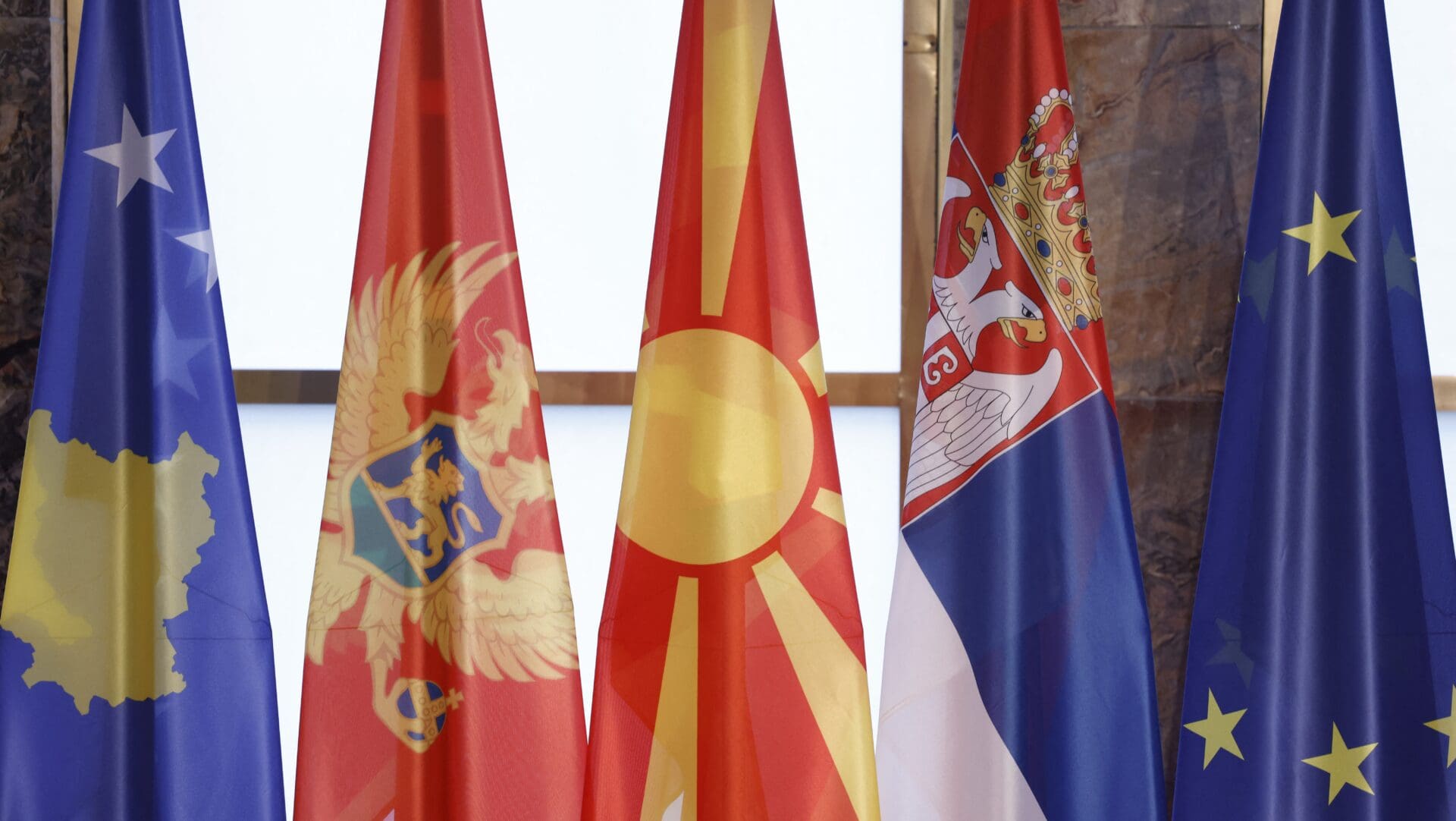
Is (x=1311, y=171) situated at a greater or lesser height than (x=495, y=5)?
lesser

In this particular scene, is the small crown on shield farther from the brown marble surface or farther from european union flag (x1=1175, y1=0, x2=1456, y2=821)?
the brown marble surface

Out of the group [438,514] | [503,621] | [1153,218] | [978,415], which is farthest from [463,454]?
[1153,218]

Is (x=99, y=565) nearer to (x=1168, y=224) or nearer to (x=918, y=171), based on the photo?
(x=918, y=171)

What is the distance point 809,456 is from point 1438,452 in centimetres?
61

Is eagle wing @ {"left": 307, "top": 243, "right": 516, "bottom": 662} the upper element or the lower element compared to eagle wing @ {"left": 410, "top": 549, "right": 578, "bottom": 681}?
upper

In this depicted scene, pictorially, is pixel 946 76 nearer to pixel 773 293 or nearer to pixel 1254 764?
pixel 773 293

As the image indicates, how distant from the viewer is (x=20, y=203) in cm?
117

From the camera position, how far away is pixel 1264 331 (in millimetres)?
1048

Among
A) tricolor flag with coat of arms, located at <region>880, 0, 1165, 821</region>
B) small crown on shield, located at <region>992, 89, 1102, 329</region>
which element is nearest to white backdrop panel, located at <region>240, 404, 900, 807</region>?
tricolor flag with coat of arms, located at <region>880, 0, 1165, 821</region>

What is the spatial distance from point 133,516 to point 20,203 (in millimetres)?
414

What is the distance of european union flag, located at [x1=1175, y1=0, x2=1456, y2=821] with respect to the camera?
1.01m

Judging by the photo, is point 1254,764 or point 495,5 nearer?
point 1254,764

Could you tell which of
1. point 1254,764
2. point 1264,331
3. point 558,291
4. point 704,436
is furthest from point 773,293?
point 1254,764

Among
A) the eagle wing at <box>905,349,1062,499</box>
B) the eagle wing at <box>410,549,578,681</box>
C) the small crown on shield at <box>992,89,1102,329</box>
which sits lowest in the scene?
the eagle wing at <box>410,549,578,681</box>
